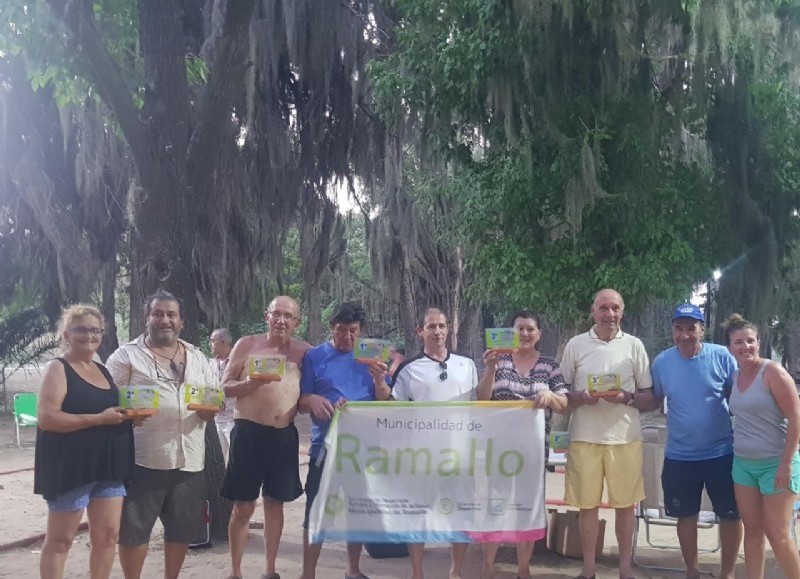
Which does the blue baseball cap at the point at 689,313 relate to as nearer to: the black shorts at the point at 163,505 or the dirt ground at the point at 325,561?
the dirt ground at the point at 325,561

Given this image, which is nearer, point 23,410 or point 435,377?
point 435,377

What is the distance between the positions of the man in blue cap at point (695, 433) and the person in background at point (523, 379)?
2.12ft

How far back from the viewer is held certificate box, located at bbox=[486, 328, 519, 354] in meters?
4.56

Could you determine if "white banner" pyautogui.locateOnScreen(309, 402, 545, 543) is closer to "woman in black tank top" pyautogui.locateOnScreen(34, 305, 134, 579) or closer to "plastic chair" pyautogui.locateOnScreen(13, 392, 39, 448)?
"woman in black tank top" pyautogui.locateOnScreen(34, 305, 134, 579)

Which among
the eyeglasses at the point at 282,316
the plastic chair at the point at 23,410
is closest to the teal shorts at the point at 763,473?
the eyeglasses at the point at 282,316

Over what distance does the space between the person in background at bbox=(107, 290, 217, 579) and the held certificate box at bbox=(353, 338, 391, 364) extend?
0.82 m

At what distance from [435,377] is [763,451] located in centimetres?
181

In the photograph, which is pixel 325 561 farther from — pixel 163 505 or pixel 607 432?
pixel 607 432

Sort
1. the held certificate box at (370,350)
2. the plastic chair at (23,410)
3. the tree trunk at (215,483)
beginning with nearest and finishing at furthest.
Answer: the held certificate box at (370,350) → the tree trunk at (215,483) → the plastic chair at (23,410)

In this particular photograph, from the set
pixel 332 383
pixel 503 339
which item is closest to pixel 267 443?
pixel 332 383

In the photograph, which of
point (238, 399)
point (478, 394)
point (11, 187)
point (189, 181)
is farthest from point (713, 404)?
point (11, 187)

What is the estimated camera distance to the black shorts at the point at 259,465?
194 inches

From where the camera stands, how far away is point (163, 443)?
4375mm

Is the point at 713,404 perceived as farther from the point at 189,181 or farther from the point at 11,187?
the point at 11,187
